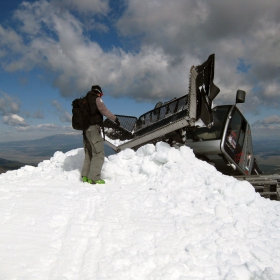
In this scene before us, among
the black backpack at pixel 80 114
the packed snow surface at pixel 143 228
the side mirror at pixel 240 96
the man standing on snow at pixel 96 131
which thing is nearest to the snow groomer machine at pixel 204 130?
the side mirror at pixel 240 96

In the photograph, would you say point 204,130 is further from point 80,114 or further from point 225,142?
point 80,114

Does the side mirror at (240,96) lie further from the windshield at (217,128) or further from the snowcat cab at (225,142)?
the windshield at (217,128)

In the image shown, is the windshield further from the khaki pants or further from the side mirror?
the khaki pants

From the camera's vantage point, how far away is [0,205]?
3414mm

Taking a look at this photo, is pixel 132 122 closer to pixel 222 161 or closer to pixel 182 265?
pixel 222 161

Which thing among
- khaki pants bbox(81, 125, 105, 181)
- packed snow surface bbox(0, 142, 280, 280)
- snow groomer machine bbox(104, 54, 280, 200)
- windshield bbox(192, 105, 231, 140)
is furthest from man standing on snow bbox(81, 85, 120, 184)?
windshield bbox(192, 105, 231, 140)

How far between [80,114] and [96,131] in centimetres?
45

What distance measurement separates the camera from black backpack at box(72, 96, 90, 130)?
4.50 m

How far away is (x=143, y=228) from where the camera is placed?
2908 mm

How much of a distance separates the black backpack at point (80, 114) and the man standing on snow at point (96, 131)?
0.09 m

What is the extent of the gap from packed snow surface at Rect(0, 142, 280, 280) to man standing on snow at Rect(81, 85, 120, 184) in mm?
291

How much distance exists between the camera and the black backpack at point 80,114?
450 cm

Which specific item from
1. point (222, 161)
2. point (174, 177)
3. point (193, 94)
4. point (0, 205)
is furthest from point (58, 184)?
point (222, 161)

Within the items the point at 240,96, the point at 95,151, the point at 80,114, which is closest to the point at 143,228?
the point at 95,151
